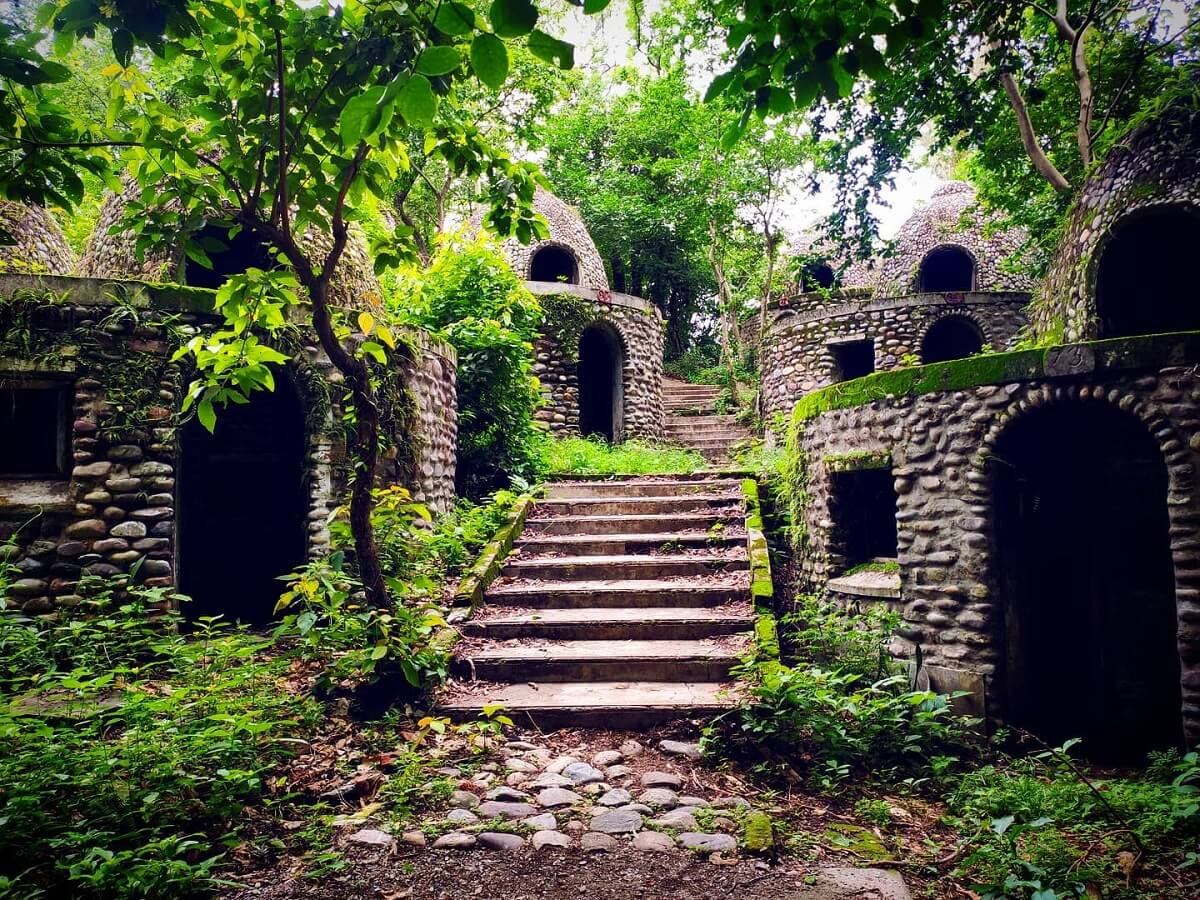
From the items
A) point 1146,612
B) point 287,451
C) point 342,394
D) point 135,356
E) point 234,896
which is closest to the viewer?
point 234,896

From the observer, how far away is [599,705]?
489 centimetres

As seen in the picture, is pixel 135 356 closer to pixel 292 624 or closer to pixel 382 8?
pixel 292 624

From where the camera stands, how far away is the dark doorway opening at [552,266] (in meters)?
16.8

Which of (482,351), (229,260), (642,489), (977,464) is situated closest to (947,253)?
(642,489)

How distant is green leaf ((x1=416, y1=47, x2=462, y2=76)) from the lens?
5.14 ft

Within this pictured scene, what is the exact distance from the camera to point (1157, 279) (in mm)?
6152

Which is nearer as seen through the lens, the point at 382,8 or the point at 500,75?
the point at 500,75

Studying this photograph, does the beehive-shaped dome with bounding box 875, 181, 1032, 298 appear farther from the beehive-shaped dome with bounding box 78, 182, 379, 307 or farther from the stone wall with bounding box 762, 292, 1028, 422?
the beehive-shaped dome with bounding box 78, 182, 379, 307

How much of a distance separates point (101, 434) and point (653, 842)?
17.1 ft

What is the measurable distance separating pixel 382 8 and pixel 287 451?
19.7ft

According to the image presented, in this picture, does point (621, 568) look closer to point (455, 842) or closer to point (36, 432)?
point (455, 842)

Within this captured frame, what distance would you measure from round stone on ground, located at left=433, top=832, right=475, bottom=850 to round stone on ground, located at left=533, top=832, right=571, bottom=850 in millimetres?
300

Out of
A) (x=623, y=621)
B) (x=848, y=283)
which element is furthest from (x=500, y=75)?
(x=848, y=283)

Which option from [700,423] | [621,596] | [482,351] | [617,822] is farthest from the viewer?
[700,423]
